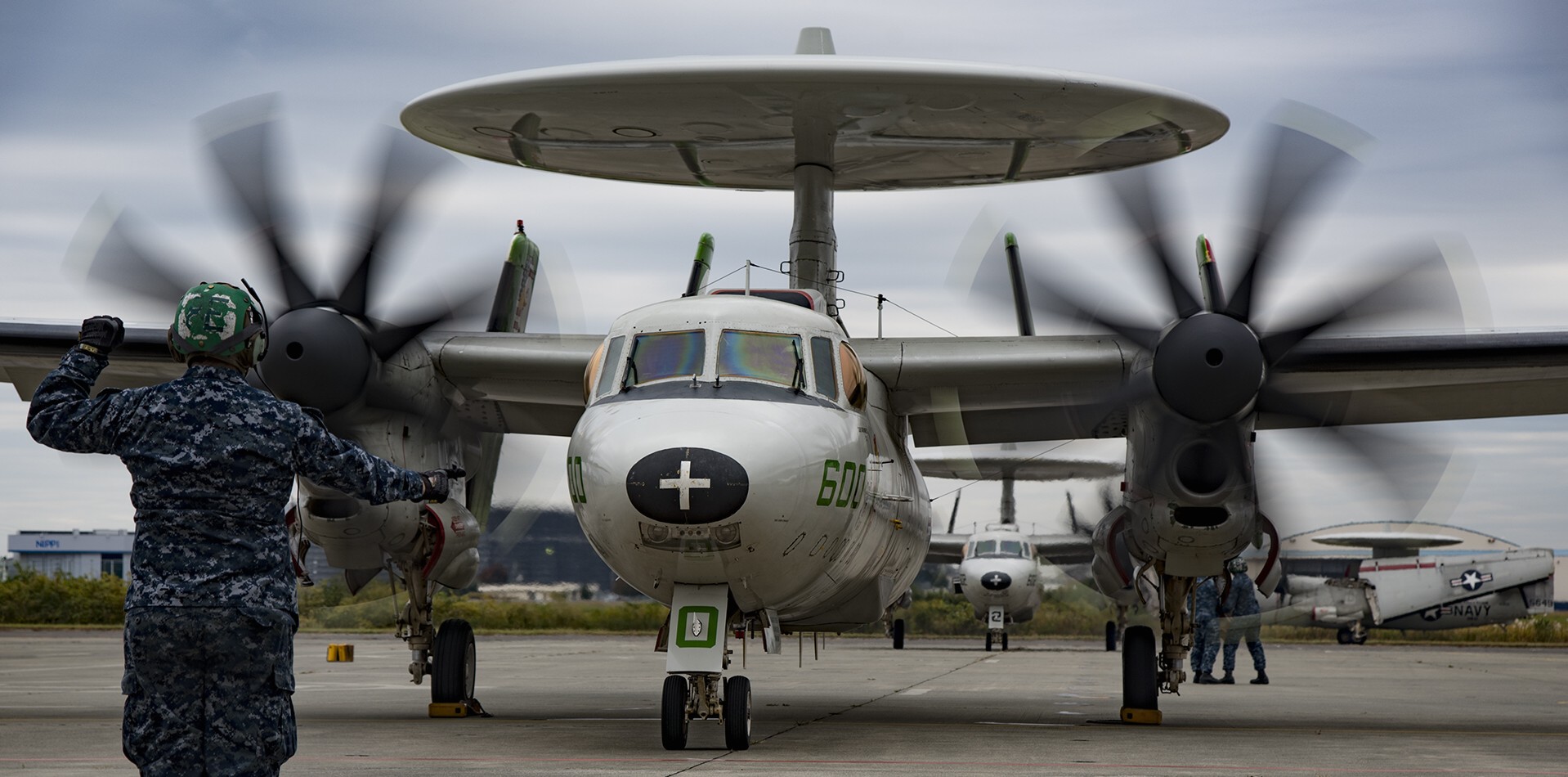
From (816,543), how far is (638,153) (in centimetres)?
653

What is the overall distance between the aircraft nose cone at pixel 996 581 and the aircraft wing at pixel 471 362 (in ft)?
68.6

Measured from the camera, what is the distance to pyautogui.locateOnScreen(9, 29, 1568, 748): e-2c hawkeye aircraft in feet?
34.0

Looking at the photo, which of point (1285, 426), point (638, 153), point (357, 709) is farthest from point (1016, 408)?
point (357, 709)

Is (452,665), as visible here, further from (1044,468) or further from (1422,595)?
(1422,595)

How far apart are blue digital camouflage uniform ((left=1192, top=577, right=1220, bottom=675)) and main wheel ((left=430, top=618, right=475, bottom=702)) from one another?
1361cm

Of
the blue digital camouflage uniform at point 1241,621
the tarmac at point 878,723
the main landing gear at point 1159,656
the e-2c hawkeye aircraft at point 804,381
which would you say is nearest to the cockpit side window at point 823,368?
the e-2c hawkeye aircraft at point 804,381

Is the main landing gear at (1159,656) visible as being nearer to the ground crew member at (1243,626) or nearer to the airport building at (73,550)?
the ground crew member at (1243,626)

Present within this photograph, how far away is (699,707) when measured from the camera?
34.1 ft

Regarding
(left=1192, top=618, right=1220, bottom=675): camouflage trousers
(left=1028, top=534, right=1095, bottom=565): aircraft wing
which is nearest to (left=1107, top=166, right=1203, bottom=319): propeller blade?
(left=1192, top=618, right=1220, bottom=675): camouflage trousers

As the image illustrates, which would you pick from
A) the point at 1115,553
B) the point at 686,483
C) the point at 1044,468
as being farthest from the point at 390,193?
the point at 1044,468

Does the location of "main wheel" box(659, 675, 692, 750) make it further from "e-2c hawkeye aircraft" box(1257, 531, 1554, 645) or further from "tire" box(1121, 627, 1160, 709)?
"e-2c hawkeye aircraft" box(1257, 531, 1554, 645)

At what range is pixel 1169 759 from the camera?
10.4m

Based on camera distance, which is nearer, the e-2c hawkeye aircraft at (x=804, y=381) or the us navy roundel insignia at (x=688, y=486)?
the us navy roundel insignia at (x=688, y=486)

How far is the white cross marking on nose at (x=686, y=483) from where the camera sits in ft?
31.3
